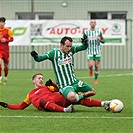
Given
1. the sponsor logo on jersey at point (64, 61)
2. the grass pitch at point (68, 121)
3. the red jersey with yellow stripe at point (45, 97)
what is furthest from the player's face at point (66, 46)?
the grass pitch at point (68, 121)

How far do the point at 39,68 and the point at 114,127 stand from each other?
19708 mm

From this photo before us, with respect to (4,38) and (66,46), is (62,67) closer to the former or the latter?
(66,46)

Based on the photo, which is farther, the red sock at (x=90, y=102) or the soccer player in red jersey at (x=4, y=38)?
the soccer player in red jersey at (x=4, y=38)

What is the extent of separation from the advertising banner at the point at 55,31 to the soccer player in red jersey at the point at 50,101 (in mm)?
15068

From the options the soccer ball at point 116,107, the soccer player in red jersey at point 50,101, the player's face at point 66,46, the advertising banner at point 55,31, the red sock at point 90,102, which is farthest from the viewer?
the advertising banner at point 55,31

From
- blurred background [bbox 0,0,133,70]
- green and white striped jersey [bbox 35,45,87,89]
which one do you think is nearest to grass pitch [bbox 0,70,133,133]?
green and white striped jersey [bbox 35,45,87,89]

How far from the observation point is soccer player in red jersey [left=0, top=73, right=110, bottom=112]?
973 centimetres

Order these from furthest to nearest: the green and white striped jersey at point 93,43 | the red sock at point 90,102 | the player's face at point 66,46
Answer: the green and white striped jersey at point 93,43 → the player's face at point 66,46 → the red sock at point 90,102

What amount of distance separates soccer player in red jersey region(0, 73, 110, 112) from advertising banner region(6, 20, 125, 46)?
15068 mm

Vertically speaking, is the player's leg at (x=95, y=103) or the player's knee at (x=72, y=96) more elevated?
the player's knee at (x=72, y=96)

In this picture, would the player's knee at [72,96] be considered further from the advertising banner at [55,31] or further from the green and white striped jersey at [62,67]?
the advertising banner at [55,31]

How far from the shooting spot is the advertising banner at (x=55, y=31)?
25266 mm

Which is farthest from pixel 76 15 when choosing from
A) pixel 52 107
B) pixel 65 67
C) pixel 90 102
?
pixel 52 107

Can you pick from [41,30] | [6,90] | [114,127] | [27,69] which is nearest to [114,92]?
[6,90]
